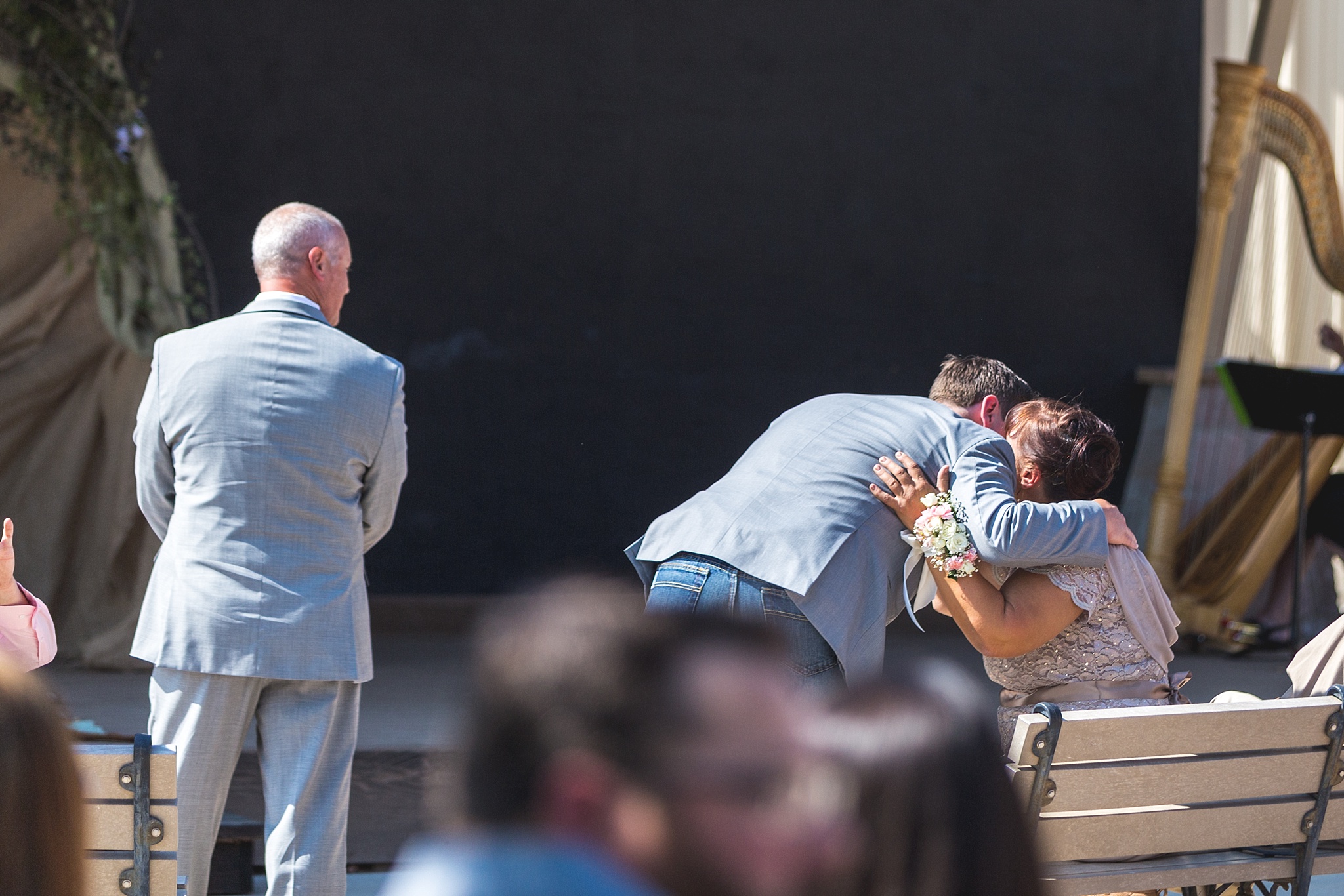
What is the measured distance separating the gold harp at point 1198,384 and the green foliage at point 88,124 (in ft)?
12.4

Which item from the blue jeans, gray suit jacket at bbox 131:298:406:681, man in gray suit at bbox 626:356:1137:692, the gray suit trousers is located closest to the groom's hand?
man in gray suit at bbox 626:356:1137:692

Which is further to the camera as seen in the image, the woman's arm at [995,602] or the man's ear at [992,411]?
the man's ear at [992,411]

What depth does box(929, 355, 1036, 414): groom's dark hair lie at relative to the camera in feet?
9.08

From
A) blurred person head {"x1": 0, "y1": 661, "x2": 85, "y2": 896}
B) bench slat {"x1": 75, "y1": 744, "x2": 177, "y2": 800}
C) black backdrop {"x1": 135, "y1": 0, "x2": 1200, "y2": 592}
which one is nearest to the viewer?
blurred person head {"x1": 0, "y1": 661, "x2": 85, "y2": 896}

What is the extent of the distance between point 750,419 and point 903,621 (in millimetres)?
1222

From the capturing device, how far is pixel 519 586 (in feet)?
21.3

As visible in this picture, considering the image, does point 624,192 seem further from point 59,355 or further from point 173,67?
point 59,355

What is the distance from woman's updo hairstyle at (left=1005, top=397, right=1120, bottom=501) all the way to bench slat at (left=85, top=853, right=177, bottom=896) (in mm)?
1612

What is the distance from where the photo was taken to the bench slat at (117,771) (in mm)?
2051

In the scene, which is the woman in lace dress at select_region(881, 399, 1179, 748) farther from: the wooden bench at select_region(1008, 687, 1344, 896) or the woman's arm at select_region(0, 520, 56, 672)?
the woman's arm at select_region(0, 520, 56, 672)

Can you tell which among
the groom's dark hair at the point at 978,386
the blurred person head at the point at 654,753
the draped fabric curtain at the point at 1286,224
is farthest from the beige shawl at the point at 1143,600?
the draped fabric curtain at the point at 1286,224

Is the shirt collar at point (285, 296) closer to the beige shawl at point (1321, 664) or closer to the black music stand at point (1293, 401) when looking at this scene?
the beige shawl at point (1321, 664)

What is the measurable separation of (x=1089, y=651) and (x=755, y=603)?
61cm

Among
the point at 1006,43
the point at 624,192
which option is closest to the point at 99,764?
the point at 624,192
